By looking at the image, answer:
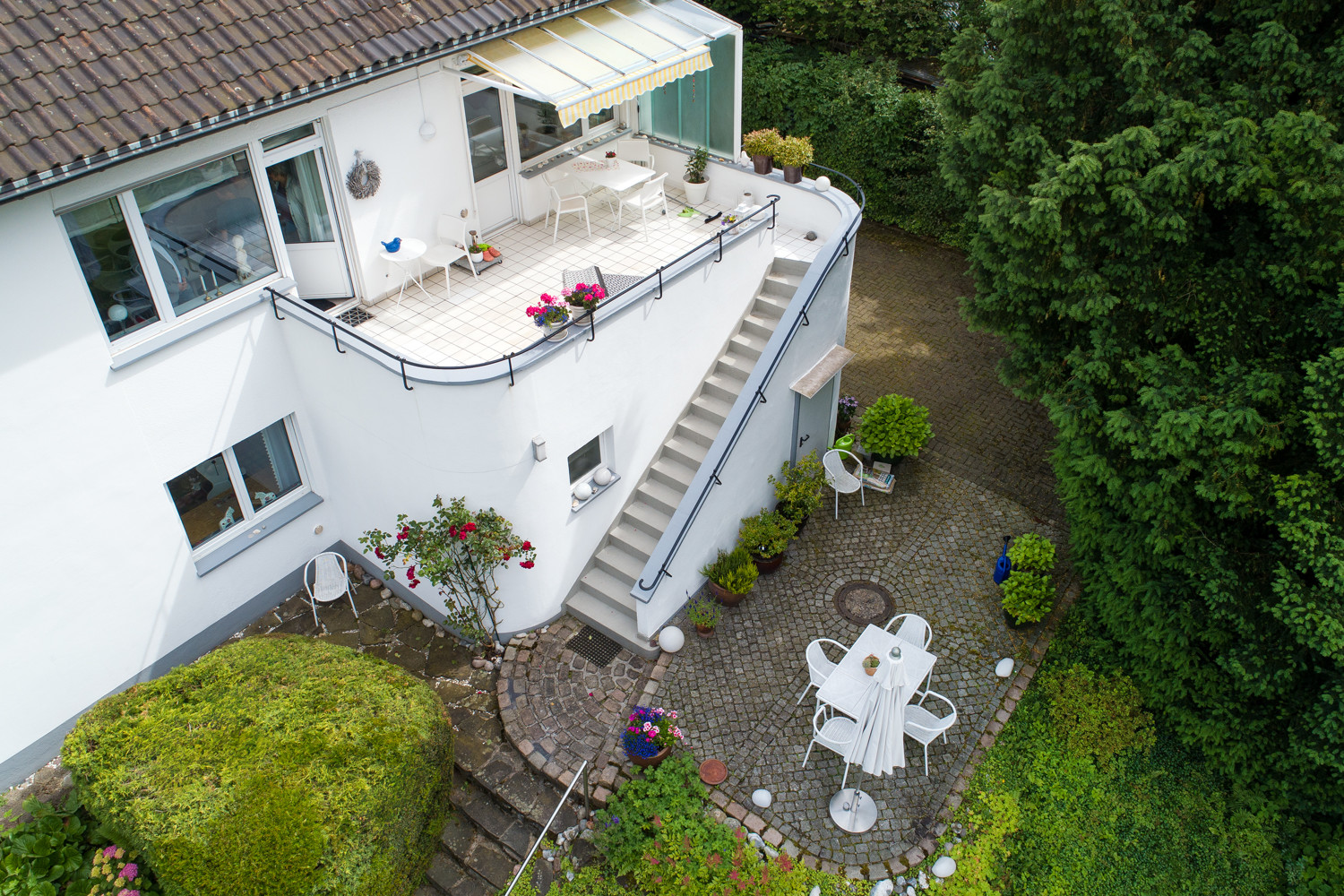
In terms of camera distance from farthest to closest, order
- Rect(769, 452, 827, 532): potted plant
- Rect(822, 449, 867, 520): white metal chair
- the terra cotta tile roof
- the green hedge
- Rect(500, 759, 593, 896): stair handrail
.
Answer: the green hedge < Rect(822, 449, 867, 520): white metal chair < Rect(769, 452, 827, 532): potted plant < Rect(500, 759, 593, 896): stair handrail < the terra cotta tile roof

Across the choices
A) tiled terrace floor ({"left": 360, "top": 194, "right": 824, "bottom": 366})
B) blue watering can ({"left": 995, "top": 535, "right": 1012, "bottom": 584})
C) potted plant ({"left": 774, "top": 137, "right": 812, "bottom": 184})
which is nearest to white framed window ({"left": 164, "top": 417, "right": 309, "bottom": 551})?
tiled terrace floor ({"left": 360, "top": 194, "right": 824, "bottom": 366})

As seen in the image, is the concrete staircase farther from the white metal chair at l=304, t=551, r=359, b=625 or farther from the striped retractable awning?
the striped retractable awning

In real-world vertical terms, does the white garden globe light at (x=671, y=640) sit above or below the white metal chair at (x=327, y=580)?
below

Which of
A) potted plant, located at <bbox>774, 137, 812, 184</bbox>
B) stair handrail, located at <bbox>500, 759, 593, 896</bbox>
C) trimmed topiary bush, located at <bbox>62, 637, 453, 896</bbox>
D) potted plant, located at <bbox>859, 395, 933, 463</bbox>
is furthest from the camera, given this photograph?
potted plant, located at <bbox>859, 395, 933, 463</bbox>

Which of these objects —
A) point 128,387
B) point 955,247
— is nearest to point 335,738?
point 128,387

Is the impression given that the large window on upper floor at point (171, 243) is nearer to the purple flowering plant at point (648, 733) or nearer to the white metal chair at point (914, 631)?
the purple flowering plant at point (648, 733)

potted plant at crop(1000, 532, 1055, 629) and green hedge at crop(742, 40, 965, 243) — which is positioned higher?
green hedge at crop(742, 40, 965, 243)

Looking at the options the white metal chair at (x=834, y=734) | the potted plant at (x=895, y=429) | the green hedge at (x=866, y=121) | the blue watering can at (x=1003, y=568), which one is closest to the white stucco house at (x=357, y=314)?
the potted plant at (x=895, y=429)
